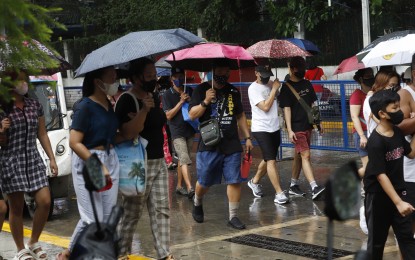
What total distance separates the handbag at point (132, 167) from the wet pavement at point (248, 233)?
1.25 m

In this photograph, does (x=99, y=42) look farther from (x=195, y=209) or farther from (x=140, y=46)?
(x=140, y=46)

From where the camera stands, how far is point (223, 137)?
8664 mm

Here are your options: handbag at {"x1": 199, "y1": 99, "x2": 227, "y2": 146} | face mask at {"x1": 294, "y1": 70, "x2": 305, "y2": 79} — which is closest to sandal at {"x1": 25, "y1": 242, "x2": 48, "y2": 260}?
handbag at {"x1": 199, "y1": 99, "x2": 227, "y2": 146}

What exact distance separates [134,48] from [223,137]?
2229mm

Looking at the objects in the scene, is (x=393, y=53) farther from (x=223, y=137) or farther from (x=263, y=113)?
(x=263, y=113)

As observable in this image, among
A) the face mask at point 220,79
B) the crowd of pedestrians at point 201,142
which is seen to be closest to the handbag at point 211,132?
the crowd of pedestrians at point 201,142

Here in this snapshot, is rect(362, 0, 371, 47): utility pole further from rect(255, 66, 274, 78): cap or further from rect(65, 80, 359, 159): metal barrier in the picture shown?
rect(255, 66, 274, 78): cap

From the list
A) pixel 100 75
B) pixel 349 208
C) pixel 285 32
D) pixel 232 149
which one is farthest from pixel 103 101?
pixel 285 32

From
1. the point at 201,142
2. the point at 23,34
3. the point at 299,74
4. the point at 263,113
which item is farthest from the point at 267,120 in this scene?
the point at 23,34

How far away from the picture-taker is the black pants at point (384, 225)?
234 inches

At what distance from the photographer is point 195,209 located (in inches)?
363

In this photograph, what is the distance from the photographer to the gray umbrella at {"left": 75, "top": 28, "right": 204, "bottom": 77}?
643cm

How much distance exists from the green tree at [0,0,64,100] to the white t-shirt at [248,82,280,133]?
544 centimetres

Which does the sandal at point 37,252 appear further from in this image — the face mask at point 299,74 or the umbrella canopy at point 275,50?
the umbrella canopy at point 275,50
